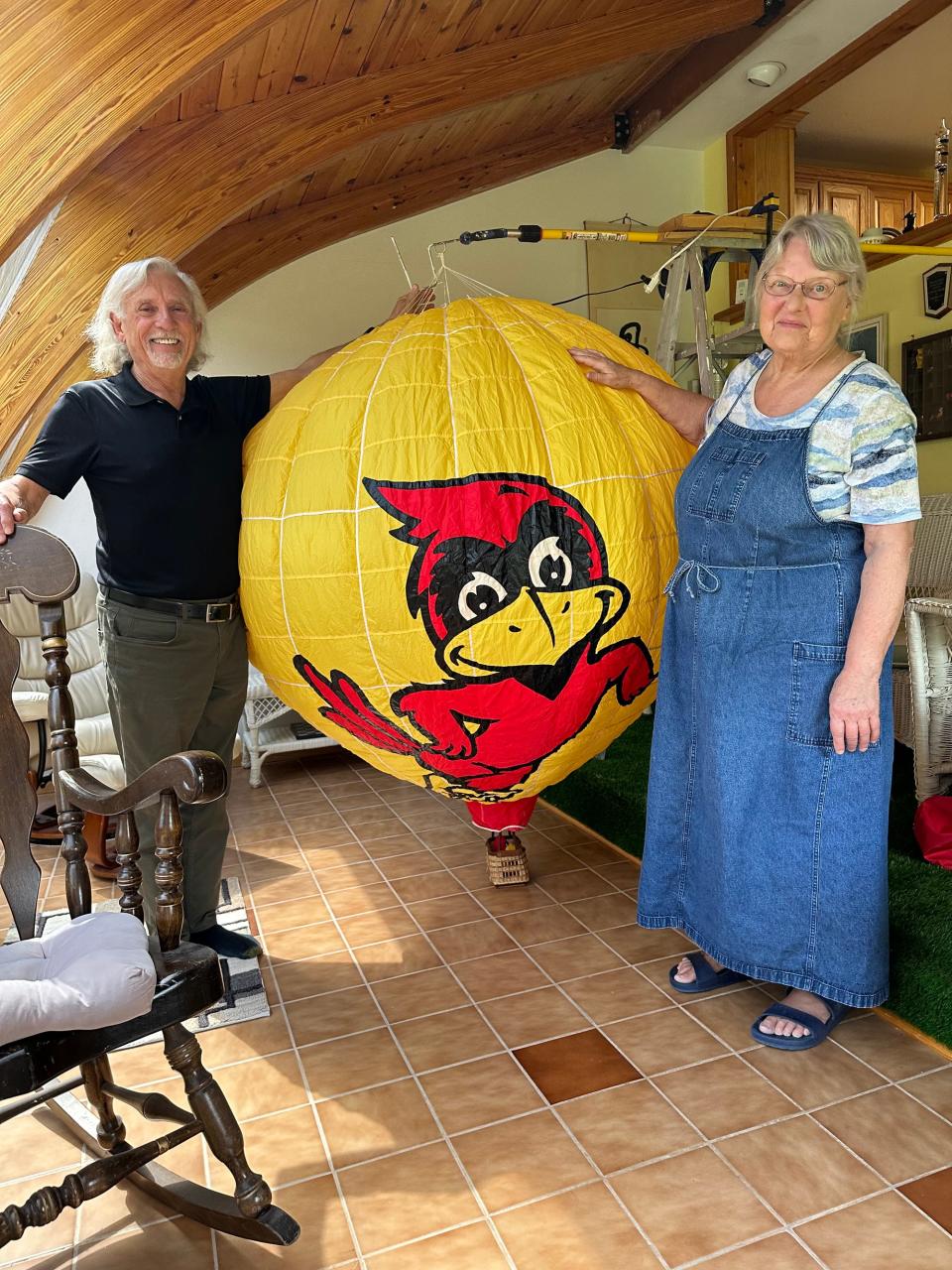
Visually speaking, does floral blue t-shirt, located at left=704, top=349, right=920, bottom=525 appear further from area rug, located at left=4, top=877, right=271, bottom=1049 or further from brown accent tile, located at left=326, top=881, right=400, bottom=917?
brown accent tile, located at left=326, top=881, right=400, bottom=917

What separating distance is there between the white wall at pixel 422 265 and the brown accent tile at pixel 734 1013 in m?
3.45

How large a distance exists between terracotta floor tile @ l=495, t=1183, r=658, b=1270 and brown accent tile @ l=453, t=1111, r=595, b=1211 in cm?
3

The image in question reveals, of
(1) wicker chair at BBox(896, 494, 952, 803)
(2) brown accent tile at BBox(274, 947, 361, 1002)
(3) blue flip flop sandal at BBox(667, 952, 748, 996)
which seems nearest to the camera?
(3) blue flip flop sandal at BBox(667, 952, 748, 996)

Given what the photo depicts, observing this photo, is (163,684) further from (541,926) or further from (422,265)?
(422,265)

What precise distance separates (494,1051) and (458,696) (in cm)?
75

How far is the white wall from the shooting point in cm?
446

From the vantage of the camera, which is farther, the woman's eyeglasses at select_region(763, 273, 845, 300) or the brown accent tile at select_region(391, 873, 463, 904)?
the brown accent tile at select_region(391, 873, 463, 904)

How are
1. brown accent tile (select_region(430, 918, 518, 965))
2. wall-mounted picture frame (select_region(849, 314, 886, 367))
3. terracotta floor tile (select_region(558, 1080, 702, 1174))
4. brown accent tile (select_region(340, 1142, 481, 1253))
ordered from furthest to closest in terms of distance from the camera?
wall-mounted picture frame (select_region(849, 314, 886, 367)) < brown accent tile (select_region(430, 918, 518, 965)) < terracotta floor tile (select_region(558, 1080, 702, 1174)) < brown accent tile (select_region(340, 1142, 481, 1253))

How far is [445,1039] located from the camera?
199 centimetres

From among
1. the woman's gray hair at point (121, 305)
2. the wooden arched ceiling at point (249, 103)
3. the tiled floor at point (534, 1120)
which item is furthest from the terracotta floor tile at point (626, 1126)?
the wooden arched ceiling at point (249, 103)

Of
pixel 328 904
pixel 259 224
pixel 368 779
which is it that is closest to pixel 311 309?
pixel 259 224

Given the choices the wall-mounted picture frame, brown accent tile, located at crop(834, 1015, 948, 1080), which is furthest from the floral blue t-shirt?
the wall-mounted picture frame

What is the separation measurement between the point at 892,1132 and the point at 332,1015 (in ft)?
3.78

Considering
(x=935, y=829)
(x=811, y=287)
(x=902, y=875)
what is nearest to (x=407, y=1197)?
(x=902, y=875)
